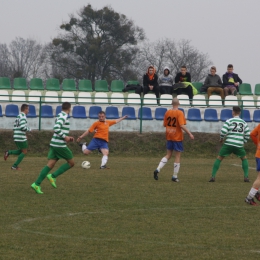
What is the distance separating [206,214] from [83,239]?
2.95m

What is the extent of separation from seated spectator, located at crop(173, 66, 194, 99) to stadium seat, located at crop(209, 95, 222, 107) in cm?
88

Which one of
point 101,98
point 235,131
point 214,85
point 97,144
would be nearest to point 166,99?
point 101,98

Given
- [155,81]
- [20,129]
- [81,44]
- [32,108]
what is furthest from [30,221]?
[81,44]

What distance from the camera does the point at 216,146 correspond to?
27.5m

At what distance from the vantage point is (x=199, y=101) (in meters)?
29.4

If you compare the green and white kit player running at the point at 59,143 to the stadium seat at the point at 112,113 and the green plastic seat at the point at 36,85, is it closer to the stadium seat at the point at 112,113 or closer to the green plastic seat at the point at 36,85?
the stadium seat at the point at 112,113

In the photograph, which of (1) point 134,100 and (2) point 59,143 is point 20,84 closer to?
(1) point 134,100

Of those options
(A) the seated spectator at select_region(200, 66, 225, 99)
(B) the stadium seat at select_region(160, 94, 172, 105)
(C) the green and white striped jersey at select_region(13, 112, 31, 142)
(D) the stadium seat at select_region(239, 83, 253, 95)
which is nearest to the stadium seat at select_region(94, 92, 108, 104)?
(B) the stadium seat at select_region(160, 94, 172, 105)

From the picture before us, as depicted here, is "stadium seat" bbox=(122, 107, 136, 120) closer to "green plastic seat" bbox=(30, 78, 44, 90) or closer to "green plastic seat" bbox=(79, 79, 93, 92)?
"green plastic seat" bbox=(79, 79, 93, 92)

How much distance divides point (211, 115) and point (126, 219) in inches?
713

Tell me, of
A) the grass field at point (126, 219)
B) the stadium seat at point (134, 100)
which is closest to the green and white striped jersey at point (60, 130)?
the grass field at point (126, 219)

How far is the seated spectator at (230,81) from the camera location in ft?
99.3

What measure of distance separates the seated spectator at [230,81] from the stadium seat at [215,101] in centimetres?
61

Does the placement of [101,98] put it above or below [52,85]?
below
